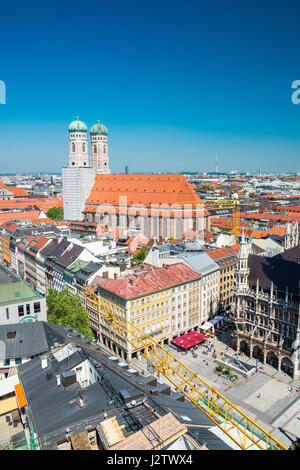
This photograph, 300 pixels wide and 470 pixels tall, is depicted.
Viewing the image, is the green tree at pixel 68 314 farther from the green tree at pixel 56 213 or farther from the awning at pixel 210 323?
the green tree at pixel 56 213

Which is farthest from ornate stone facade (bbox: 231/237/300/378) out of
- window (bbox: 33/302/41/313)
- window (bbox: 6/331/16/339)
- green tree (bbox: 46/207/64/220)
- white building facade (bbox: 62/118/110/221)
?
green tree (bbox: 46/207/64/220)

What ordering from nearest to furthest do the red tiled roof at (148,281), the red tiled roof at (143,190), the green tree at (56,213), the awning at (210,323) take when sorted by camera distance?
the red tiled roof at (148,281)
the awning at (210,323)
the red tiled roof at (143,190)
the green tree at (56,213)

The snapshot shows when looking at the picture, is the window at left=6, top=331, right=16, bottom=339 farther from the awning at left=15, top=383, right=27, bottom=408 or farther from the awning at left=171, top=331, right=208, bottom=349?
the awning at left=171, top=331, right=208, bottom=349

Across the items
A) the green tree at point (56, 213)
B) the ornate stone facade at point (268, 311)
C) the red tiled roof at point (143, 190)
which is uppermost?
the red tiled roof at point (143, 190)

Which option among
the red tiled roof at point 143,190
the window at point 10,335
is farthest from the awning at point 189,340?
the red tiled roof at point 143,190

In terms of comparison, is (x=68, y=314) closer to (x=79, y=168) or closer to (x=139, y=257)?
(x=139, y=257)

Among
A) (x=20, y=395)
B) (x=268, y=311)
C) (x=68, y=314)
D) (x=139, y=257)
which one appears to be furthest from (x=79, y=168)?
(x=20, y=395)
